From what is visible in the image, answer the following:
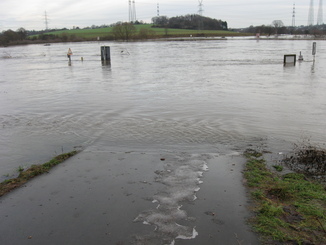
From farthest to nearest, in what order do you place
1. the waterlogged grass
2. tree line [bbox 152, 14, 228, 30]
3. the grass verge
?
1. tree line [bbox 152, 14, 228, 30]
2. the grass verge
3. the waterlogged grass

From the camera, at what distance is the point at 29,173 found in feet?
19.2

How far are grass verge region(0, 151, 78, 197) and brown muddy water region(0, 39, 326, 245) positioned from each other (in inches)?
8.2

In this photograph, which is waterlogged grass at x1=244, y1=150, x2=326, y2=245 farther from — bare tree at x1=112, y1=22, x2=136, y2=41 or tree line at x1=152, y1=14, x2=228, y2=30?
tree line at x1=152, y1=14, x2=228, y2=30

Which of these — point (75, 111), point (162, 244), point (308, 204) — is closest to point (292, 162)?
point (308, 204)

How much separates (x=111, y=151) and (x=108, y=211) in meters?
2.69

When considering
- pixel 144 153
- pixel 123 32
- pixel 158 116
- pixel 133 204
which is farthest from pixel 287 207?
pixel 123 32

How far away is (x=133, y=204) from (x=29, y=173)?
7.51ft

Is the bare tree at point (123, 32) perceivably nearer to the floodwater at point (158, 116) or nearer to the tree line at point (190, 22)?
the tree line at point (190, 22)

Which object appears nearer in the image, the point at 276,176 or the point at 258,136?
the point at 276,176

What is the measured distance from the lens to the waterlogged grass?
12.8 ft

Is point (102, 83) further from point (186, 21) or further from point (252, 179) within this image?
point (186, 21)

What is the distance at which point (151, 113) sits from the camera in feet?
34.8

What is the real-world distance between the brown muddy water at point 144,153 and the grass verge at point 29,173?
0.69 feet

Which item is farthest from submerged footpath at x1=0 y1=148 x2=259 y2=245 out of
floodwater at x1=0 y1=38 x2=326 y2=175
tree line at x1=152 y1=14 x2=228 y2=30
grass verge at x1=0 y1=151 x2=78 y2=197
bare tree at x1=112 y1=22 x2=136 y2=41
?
tree line at x1=152 y1=14 x2=228 y2=30
